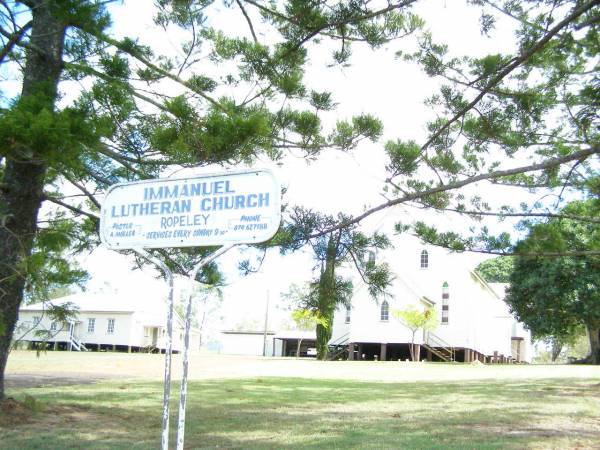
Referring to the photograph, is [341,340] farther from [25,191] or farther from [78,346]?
[25,191]

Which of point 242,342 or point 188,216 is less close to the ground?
point 188,216

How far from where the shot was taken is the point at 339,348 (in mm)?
35719

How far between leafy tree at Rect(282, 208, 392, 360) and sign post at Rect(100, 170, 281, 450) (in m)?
2.18

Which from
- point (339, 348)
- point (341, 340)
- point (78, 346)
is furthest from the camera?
point (78, 346)

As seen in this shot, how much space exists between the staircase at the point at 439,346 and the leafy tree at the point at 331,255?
93.4ft

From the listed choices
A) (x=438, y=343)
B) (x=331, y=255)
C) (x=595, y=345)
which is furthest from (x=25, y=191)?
(x=595, y=345)

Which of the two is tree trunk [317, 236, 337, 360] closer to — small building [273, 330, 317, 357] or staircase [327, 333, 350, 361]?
staircase [327, 333, 350, 361]

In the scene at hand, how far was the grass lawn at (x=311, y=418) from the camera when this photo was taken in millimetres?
6586

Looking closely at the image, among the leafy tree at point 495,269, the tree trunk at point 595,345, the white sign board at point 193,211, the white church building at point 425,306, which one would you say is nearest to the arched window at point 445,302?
the white church building at point 425,306

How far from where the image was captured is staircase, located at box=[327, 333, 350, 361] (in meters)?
34.8

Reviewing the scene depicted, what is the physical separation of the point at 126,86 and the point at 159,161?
121 centimetres

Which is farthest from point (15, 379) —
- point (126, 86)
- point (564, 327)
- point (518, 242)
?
point (564, 327)

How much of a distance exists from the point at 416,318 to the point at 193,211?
27.9 m

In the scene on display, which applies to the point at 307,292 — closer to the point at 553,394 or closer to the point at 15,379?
the point at 553,394
